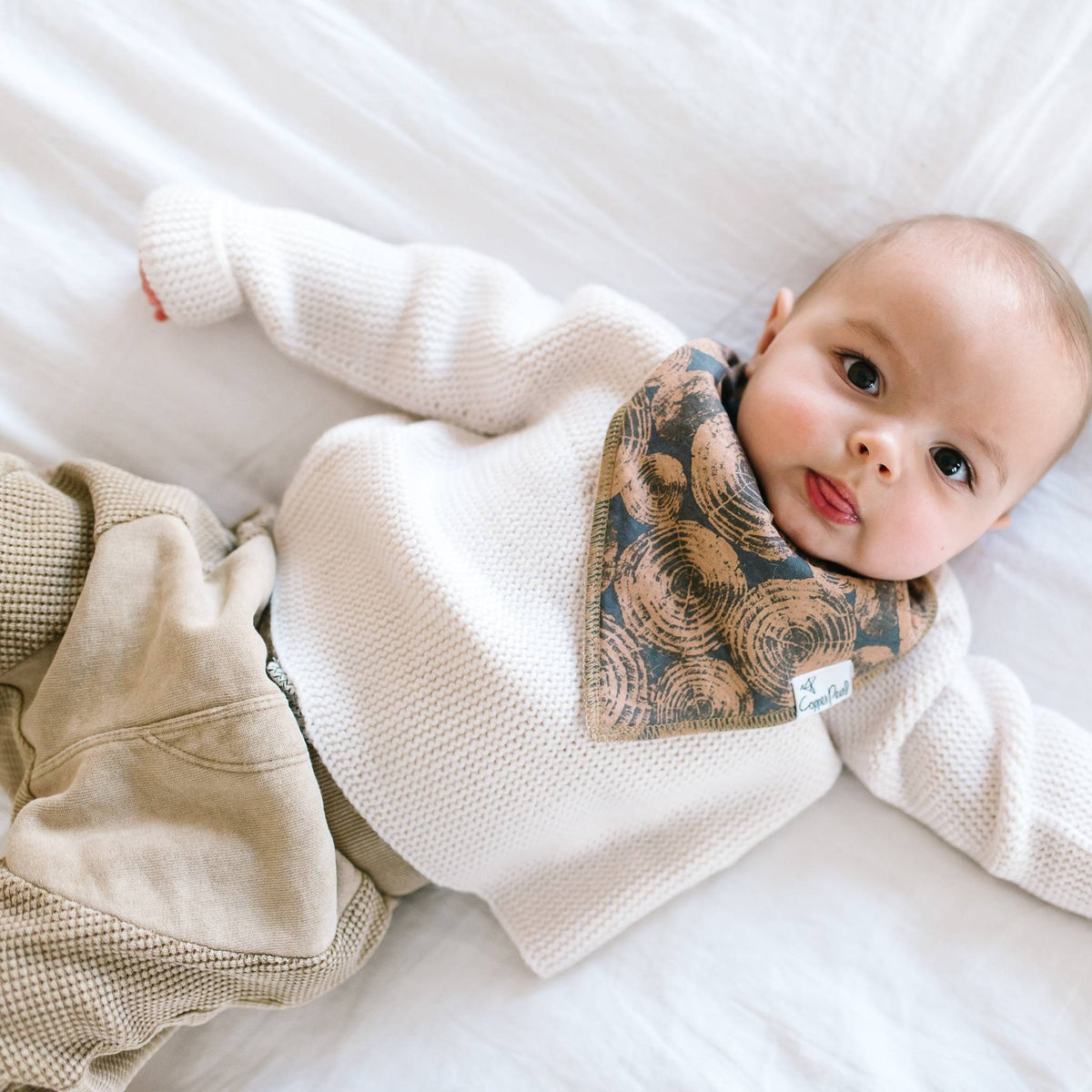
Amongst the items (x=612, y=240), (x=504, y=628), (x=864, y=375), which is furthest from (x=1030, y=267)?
(x=504, y=628)

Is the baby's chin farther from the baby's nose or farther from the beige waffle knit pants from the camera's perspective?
the beige waffle knit pants

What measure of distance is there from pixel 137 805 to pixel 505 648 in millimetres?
368

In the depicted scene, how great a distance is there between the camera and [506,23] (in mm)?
979

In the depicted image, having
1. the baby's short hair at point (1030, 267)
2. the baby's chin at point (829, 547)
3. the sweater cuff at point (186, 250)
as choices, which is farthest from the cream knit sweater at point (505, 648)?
the baby's short hair at point (1030, 267)

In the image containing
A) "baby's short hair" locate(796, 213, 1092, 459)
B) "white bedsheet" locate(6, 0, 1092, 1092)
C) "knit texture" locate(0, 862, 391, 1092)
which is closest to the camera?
"knit texture" locate(0, 862, 391, 1092)

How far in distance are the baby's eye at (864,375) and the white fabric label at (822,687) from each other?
0.27 metres

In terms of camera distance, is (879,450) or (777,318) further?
(777,318)

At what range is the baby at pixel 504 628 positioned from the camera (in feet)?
2.68

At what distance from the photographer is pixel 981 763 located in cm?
95

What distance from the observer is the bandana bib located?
86 centimetres

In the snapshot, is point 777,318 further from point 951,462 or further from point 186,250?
point 186,250

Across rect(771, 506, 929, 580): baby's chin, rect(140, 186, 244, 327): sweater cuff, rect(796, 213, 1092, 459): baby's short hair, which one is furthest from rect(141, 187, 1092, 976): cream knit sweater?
rect(796, 213, 1092, 459): baby's short hair

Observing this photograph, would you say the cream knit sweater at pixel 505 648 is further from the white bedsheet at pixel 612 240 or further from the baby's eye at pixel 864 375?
the baby's eye at pixel 864 375

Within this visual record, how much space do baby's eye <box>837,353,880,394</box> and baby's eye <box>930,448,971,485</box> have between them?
0.27ft
